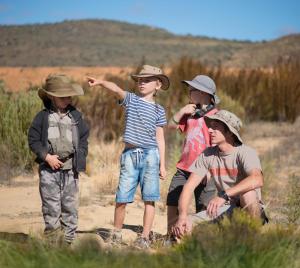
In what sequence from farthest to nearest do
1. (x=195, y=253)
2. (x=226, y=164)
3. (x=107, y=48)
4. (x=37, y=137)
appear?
(x=107, y=48), (x=37, y=137), (x=226, y=164), (x=195, y=253)

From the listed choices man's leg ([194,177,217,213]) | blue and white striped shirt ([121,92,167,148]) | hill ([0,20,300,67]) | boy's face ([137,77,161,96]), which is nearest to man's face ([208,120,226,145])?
man's leg ([194,177,217,213])

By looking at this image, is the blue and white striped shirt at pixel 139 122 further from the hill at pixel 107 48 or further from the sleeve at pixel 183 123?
the hill at pixel 107 48

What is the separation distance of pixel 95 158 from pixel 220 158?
17.4 feet

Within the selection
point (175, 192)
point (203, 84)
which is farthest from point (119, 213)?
point (203, 84)

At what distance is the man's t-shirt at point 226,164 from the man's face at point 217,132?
0.12 meters

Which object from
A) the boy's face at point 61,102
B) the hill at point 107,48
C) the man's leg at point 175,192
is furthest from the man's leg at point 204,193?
the hill at point 107,48

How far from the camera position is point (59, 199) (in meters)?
5.75

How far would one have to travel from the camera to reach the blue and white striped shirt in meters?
6.14

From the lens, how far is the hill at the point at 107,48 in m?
58.2

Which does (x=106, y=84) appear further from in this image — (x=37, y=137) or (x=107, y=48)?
(x=107, y=48)

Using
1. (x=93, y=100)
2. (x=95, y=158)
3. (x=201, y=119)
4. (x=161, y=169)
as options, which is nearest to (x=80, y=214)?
(x=161, y=169)

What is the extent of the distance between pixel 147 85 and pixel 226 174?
126 centimetres

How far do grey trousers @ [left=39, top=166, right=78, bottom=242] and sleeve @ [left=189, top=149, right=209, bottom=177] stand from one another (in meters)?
1.04

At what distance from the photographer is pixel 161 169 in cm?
635
